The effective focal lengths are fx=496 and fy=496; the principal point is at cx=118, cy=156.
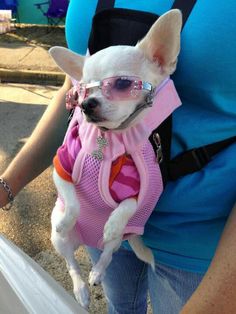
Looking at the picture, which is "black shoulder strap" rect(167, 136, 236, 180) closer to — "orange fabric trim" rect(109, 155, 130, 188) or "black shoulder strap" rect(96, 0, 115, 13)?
"orange fabric trim" rect(109, 155, 130, 188)

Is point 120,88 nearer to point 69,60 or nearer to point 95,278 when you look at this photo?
point 69,60

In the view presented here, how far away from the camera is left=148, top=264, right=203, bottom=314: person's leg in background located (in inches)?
50.1

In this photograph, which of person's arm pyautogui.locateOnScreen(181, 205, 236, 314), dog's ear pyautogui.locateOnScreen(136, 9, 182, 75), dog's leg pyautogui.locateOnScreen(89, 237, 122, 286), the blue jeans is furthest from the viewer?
the blue jeans

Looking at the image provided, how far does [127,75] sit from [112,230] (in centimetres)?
35

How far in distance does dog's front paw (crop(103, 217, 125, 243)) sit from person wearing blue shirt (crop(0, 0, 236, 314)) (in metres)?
0.12

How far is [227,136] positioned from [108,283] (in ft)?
2.10

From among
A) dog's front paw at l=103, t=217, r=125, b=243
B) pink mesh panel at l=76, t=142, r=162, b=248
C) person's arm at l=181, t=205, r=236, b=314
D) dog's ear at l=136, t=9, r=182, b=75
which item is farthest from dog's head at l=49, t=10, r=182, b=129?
person's arm at l=181, t=205, r=236, b=314

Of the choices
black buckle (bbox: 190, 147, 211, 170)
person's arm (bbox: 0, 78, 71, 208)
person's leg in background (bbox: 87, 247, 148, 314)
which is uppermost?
black buckle (bbox: 190, 147, 211, 170)

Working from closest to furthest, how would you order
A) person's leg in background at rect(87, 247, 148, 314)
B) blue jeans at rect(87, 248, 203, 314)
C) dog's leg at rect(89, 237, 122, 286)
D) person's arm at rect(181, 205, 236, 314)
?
person's arm at rect(181, 205, 236, 314), dog's leg at rect(89, 237, 122, 286), blue jeans at rect(87, 248, 203, 314), person's leg in background at rect(87, 247, 148, 314)

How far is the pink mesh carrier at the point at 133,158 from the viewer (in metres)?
1.07

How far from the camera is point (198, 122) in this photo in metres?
1.09

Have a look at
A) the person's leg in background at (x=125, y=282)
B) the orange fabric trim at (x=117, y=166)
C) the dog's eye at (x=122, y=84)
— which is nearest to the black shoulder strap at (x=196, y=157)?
the orange fabric trim at (x=117, y=166)

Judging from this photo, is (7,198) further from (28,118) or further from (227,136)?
(28,118)

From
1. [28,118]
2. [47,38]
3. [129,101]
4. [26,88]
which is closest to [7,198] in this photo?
[129,101]
